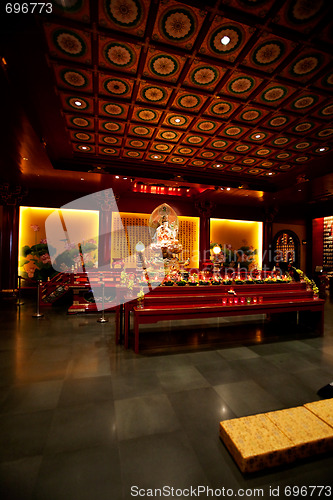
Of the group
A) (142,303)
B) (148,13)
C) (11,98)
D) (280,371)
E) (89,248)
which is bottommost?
(280,371)

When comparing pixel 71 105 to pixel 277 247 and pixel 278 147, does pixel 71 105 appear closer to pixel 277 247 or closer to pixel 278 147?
pixel 278 147

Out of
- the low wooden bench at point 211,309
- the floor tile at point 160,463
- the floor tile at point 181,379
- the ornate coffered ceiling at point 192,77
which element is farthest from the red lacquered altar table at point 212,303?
the ornate coffered ceiling at point 192,77

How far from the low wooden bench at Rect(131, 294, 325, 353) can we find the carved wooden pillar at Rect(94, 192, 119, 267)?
18.6 feet

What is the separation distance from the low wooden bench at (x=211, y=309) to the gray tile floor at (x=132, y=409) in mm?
550

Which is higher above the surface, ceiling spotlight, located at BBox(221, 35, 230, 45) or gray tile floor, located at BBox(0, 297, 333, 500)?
ceiling spotlight, located at BBox(221, 35, 230, 45)

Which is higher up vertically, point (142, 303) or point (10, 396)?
point (142, 303)

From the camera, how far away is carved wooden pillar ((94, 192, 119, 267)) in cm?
888

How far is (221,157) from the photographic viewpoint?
6352 millimetres

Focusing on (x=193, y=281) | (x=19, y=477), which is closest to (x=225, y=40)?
(x=193, y=281)

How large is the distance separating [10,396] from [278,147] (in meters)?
6.82

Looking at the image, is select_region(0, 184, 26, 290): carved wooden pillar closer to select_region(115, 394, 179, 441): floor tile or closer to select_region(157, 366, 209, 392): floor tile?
select_region(157, 366, 209, 392): floor tile

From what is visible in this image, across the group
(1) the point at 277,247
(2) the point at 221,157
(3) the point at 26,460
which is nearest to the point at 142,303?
(3) the point at 26,460

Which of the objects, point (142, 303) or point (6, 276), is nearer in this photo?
point (142, 303)

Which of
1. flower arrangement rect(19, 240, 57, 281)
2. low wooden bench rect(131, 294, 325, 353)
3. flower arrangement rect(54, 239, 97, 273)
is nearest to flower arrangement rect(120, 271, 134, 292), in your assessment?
low wooden bench rect(131, 294, 325, 353)
